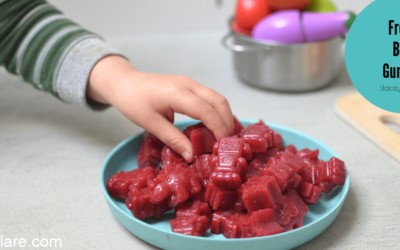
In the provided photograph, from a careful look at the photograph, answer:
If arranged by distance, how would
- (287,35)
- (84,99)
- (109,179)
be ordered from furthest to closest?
1. (287,35)
2. (84,99)
3. (109,179)

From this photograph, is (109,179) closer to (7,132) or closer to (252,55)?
(7,132)

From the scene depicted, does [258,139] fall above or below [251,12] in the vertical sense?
below

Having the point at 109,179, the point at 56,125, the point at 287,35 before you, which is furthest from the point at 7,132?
the point at 287,35

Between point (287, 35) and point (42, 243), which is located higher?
point (287, 35)

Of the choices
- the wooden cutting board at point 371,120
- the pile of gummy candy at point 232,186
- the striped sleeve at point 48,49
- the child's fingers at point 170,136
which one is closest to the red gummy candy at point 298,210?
the pile of gummy candy at point 232,186

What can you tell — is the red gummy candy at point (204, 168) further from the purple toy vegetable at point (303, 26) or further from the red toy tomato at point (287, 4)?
the red toy tomato at point (287, 4)

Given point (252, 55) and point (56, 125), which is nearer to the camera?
point (56, 125)

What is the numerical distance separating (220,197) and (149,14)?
1.73m

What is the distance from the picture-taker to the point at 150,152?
886mm

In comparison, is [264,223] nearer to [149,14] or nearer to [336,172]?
[336,172]

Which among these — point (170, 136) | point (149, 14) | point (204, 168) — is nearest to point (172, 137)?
point (170, 136)

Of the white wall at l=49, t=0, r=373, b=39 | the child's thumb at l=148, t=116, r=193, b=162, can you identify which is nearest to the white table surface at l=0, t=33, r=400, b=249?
the child's thumb at l=148, t=116, r=193, b=162

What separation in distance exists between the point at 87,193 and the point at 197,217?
340mm

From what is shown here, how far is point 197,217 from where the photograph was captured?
0.69 metres
